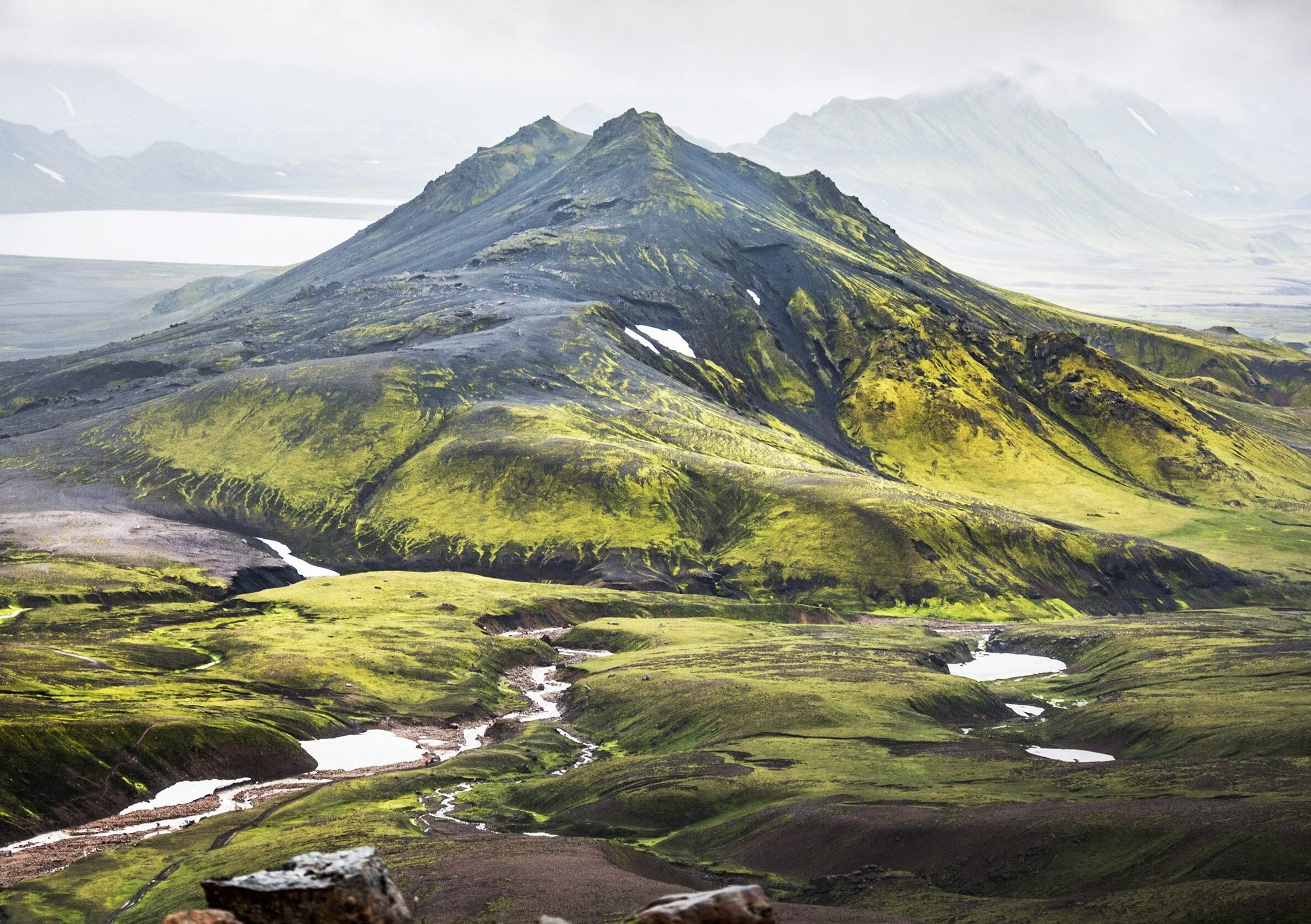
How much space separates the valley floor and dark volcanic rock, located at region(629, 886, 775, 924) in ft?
84.1

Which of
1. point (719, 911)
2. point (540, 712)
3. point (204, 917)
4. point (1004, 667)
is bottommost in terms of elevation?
point (540, 712)

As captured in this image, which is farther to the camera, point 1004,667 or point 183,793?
point 1004,667

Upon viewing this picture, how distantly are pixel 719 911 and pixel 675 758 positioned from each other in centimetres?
7482

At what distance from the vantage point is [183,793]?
103 m

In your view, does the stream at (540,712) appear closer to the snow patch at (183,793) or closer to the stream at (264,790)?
the stream at (264,790)

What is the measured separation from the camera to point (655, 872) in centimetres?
7481

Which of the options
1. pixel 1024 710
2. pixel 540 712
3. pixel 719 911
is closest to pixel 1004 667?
pixel 1024 710

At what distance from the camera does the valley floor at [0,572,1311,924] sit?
6512 centimetres

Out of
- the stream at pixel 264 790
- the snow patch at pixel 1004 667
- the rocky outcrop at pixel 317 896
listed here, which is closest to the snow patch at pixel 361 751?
the stream at pixel 264 790

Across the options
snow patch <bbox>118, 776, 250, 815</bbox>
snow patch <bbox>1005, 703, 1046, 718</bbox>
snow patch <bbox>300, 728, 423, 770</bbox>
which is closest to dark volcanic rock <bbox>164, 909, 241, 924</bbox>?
snow patch <bbox>118, 776, 250, 815</bbox>

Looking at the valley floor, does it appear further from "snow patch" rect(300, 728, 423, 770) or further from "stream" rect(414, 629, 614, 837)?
"snow patch" rect(300, 728, 423, 770)

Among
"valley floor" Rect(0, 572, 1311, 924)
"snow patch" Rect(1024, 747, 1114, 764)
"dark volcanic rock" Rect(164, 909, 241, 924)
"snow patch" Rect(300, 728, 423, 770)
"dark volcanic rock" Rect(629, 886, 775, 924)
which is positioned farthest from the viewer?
"snow patch" Rect(300, 728, 423, 770)

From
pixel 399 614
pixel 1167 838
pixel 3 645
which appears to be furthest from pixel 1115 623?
pixel 3 645

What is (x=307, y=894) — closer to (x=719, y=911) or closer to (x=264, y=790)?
(x=719, y=911)
